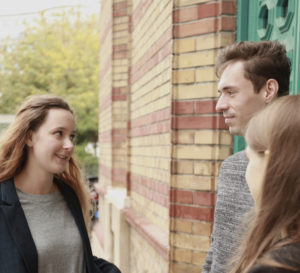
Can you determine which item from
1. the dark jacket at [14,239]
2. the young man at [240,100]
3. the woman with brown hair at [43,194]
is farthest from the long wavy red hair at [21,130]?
the young man at [240,100]

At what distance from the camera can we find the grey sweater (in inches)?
65.3

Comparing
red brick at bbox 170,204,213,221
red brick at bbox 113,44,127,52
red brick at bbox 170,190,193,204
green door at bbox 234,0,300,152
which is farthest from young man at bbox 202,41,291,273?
red brick at bbox 113,44,127,52

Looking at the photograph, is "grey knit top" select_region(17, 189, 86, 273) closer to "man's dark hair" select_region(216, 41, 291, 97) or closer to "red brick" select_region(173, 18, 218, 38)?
"man's dark hair" select_region(216, 41, 291, 97)

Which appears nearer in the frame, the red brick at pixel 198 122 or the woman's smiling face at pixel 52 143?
the woman's smiling face at pixel 52 143

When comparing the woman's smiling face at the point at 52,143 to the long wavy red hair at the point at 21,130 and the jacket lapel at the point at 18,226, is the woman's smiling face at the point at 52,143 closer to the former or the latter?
the long wavy red hair at the point at 21,130

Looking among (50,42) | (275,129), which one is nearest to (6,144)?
(275,129)

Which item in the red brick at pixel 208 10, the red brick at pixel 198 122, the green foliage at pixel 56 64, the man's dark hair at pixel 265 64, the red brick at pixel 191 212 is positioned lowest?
the red brick at pixel 191 212

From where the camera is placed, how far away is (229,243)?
1710 millimetres

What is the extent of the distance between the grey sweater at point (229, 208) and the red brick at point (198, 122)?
2.98 feet

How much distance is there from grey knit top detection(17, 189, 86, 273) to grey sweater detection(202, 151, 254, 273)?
81 centimetres

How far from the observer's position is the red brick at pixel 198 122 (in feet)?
8.73

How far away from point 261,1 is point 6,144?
1.95 m

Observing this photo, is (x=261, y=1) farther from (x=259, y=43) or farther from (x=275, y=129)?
(x=275, y=129)

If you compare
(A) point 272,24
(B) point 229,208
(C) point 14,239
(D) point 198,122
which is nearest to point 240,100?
(B) point 229,208
